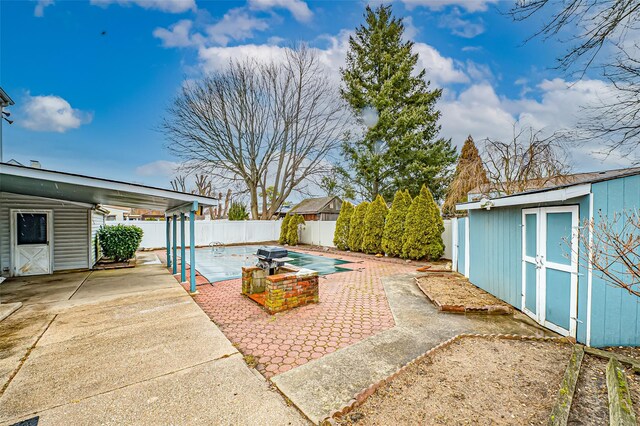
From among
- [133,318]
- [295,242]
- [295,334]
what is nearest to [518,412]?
[295,334]

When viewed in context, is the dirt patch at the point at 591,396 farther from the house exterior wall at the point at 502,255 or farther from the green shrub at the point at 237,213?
the green shrub at the point at 237,213

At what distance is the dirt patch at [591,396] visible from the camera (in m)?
2.08

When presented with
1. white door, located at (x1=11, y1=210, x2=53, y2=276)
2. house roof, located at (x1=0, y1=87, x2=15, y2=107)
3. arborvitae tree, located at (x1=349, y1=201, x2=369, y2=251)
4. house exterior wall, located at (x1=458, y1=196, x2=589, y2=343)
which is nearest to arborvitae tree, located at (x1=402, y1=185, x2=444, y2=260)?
arborvitae tree, located at (x1=349, y1=201, x2=369, y2=251)

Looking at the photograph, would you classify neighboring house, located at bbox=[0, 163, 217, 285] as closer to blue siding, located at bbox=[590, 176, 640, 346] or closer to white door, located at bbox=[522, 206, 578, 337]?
white door, located at bbox=[522, 206, 578, 337]

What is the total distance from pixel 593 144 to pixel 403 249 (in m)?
Answer: 6.50

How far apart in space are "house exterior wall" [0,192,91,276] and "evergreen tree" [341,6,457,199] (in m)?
14.0

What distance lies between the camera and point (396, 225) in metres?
10.8

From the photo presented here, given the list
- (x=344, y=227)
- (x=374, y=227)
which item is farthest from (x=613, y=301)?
(x=344, y=227)

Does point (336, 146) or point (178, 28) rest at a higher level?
point (178, 28)

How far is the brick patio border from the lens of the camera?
6.79ft

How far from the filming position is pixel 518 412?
2.15 m

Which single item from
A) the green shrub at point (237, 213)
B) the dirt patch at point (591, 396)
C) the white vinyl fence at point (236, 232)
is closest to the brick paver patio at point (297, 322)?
the dirt patch at point (591, 396)

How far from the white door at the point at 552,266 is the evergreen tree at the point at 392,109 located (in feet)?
41.1

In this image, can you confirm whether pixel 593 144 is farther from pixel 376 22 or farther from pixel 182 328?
pixel 376 22
